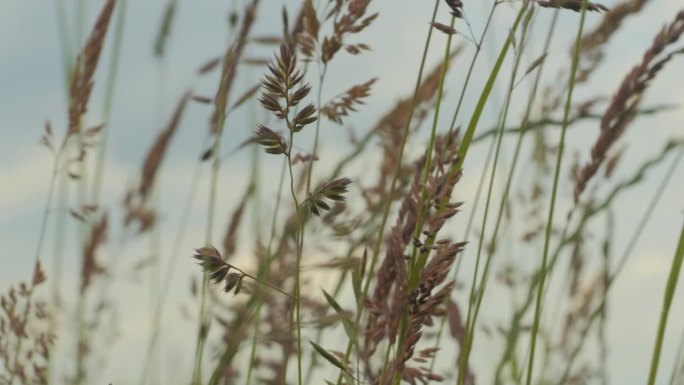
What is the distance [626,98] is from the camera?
1.94 metres

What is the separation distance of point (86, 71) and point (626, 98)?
1266mm

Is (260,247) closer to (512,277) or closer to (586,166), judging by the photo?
(586,166)

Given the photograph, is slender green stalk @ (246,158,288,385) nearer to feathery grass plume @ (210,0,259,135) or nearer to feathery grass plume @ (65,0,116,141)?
feathery grass plume @ (210,0,259,135)

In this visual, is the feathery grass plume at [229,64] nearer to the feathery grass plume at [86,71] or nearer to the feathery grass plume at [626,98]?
the feathery grass plume at [86,71]

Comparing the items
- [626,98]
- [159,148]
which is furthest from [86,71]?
[626,98]

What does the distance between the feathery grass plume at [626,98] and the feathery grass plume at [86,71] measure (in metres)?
1.15

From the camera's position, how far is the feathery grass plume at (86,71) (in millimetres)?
2395

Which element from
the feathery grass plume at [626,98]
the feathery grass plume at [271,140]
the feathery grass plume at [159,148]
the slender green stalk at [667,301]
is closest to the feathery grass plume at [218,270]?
the feathery grass plume at [271,140]

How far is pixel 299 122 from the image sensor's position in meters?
1.20

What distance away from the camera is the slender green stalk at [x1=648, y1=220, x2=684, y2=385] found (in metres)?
1.34

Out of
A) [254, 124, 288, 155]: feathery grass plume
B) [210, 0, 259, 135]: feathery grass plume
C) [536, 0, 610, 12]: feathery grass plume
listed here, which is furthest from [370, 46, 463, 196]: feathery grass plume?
[254, 124, 288, 155]: feathery grass plume

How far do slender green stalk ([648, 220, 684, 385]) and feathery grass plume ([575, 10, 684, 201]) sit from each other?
0.57 metres

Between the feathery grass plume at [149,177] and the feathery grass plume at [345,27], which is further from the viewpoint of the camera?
the feathery grass plume at [149,177]

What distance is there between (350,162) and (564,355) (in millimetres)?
1752
